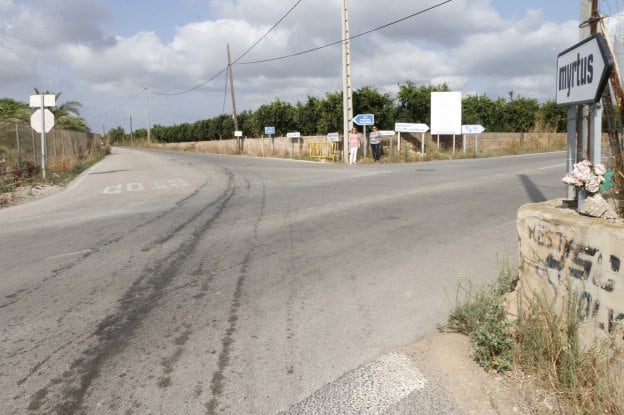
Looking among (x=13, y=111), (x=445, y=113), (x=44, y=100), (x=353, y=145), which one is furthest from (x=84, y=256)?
(x=13, y=111)

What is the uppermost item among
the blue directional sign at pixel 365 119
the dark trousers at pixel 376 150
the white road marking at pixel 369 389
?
the blue directional sign at pixel 365 119

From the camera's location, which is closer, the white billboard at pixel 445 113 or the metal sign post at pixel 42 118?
the metal sign post at pixel 42 118

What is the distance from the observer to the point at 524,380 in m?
3.11

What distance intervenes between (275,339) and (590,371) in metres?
2.08

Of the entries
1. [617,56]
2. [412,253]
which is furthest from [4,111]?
[617,56]

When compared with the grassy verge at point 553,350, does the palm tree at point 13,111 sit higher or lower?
higher

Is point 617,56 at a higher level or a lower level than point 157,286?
higher

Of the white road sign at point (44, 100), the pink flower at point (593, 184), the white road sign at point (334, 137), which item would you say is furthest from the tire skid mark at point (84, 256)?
the white road sign at point (334, 137)

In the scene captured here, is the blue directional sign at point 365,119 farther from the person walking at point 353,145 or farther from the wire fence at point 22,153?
the wire fence at point 22,153

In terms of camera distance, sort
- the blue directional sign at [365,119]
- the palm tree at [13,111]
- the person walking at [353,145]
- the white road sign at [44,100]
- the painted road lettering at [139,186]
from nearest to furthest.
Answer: the painted road lettering at [139,186] → the white road sign at [44,100] → the person walking at [353,145] → the blue directional sign at [365,119] → the palm tree at [13,111]

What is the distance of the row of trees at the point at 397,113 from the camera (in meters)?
29.0

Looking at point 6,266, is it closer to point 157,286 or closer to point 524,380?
point 157,286

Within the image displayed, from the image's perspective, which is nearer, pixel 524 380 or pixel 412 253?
pixel 524 380

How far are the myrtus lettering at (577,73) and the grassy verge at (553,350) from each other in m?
1.58
